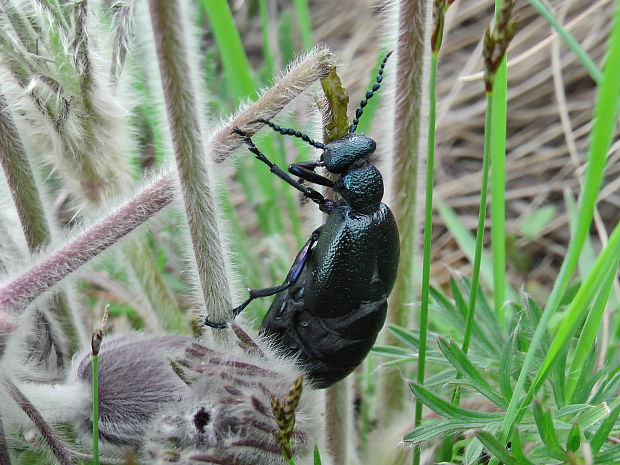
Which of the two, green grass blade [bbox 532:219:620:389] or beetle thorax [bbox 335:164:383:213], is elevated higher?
beetle thorax [bbox 335:164:383:213]

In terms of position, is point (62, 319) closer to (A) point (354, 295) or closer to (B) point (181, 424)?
(B) point (181, 424)

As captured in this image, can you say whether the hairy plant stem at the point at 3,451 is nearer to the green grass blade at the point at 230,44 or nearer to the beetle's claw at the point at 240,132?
the beetle's claw at the point at 240,132

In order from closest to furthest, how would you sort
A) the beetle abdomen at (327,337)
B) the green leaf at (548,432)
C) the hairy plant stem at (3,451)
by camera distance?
the green leaf at (548,432), the hairy plant stem at (3,451), the beetle abdomen at (327,337)

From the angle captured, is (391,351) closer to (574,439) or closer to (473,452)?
(473,452)

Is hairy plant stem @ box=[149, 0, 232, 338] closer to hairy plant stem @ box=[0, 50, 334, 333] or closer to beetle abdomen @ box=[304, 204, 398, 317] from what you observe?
hairy plant stem @ box=[0, 50, 334, 333]

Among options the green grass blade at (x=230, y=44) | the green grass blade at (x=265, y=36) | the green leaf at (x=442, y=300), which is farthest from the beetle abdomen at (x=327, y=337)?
the green grass blade at (x=265, y=36)

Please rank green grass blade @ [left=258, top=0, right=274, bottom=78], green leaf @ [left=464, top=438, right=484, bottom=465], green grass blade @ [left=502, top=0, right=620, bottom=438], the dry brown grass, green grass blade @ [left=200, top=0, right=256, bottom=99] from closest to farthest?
green grass blade @ [left=502, top=0, right=620, bottom=438] → green leaf @ [left=464, top=438, right=484, bottom=465] → green grass blade @ [left=200, top=0, right=256, bottom=99] → green grass blade @ [left=258, top=0, right=274, bottom=78] → the dry brown grass

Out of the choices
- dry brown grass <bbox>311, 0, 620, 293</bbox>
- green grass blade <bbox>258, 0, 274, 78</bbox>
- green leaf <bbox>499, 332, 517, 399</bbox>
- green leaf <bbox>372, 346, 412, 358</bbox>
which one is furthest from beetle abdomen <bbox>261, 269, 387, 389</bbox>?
dry brown grass <bbox>311, 0, 620, 293</bbox>
